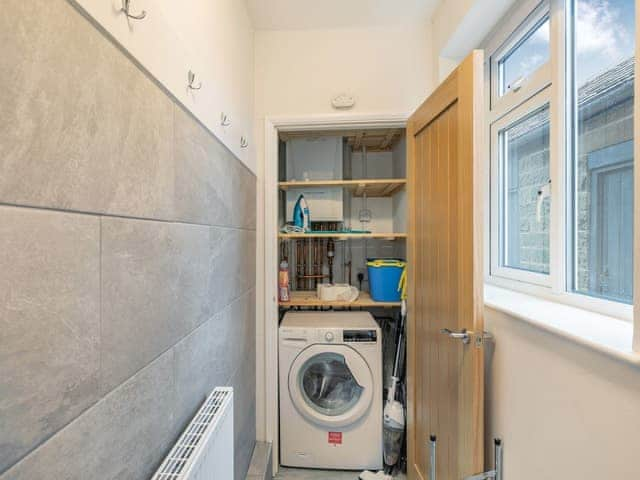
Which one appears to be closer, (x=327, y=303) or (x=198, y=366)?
(x=198, y=366)

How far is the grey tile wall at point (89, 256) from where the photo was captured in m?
0.38

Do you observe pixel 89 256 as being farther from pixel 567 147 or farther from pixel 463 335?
pixel 567 147

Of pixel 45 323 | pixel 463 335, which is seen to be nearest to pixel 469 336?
pixel 463 335

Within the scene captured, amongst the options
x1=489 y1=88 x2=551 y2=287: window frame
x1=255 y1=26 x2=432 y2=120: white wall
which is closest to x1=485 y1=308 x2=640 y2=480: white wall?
x1=489 y1=88 x2=551 y2=287: window frame

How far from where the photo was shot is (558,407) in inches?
30.6

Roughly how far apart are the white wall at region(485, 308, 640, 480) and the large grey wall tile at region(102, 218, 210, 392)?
40.0 inches

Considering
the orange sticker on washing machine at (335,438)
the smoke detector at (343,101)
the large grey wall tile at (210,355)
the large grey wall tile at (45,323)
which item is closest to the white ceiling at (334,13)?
the smoke detector at (343,101)

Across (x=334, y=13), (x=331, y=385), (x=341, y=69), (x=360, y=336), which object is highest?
(x=334, y=13)

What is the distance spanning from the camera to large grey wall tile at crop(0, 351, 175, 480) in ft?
1.41

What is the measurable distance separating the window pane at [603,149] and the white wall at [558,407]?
0.33 m

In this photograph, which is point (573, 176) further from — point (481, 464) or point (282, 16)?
point (282, 16)

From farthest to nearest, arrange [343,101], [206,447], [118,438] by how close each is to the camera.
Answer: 1. [343,101]
2. [206,447]
3. [118,438]

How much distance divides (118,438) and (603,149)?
1.54 metres

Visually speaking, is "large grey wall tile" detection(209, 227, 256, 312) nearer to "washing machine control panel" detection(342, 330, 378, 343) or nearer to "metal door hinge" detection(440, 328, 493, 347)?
"washing machine control panel" detection(342, 330, 378, 343)
